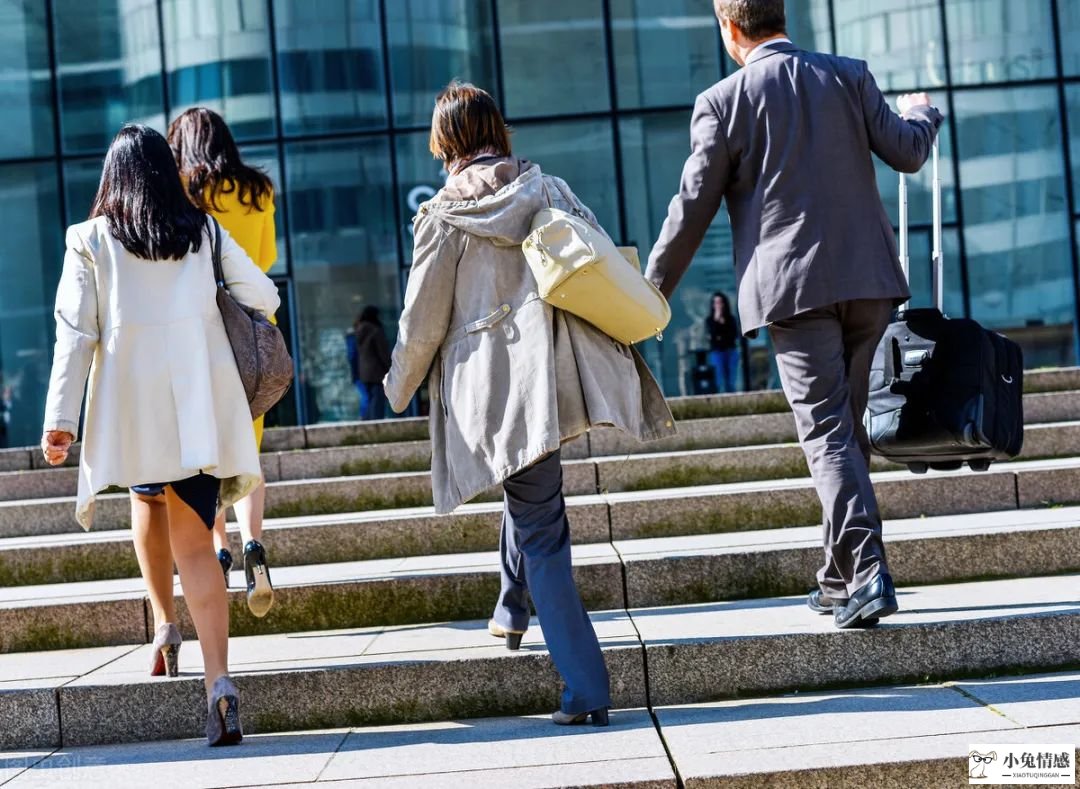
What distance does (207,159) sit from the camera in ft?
15.3

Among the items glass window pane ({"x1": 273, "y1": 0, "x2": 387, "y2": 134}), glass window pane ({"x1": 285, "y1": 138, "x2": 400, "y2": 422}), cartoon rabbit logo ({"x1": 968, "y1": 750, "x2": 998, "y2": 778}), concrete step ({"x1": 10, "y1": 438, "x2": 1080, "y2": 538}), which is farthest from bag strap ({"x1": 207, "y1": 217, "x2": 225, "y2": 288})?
glass window pane ({"x1": 273, "y1": 0, "x2": 387, "y2": 134})

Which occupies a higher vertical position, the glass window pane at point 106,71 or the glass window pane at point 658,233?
the glass window pane at point 106,71

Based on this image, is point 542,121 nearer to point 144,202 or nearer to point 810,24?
point 810,24

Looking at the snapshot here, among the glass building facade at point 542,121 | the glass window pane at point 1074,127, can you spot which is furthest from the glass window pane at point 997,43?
the glass window pane at point 1074,127

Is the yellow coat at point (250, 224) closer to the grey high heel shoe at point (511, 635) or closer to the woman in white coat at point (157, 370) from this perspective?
the woman in white coat at point (157, 370)

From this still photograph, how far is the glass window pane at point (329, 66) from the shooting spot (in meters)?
15.4

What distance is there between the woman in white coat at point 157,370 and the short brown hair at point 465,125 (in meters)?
0.81

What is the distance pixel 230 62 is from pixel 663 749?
13769mm

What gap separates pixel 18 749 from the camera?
13.3 feet

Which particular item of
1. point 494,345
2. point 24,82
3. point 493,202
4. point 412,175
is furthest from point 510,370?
point 24,82

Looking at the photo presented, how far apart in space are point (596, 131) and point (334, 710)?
1232 centimetres

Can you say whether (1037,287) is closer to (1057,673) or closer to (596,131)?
(596,131)

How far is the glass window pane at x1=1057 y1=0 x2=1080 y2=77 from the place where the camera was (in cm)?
1555
